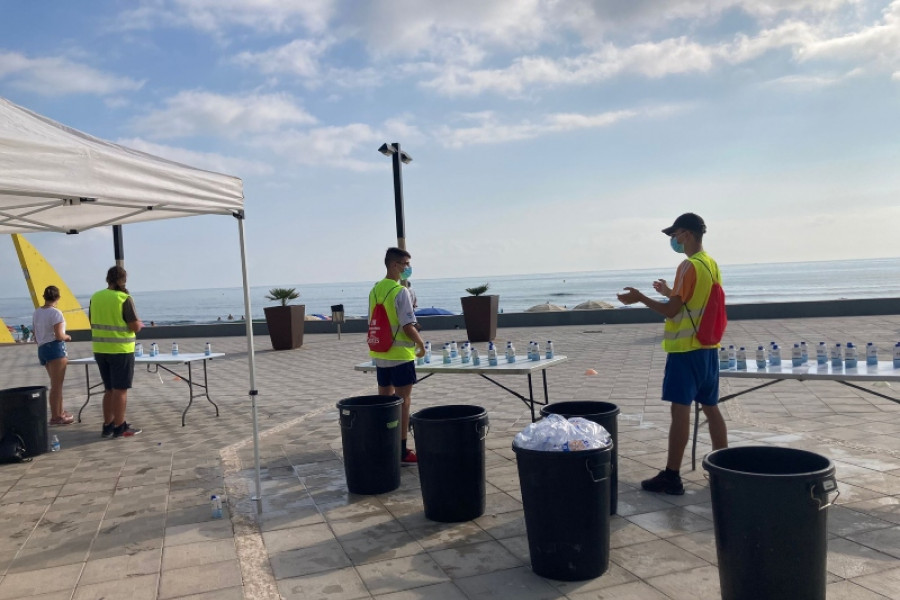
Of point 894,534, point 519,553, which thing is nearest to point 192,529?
point 519,553

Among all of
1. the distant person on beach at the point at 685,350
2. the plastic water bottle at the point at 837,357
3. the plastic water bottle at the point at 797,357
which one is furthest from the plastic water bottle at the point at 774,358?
the distant person on beach at the point at 685,350

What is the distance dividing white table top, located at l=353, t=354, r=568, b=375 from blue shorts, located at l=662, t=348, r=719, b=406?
1.45m

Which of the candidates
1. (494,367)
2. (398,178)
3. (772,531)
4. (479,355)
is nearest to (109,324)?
(479,355)

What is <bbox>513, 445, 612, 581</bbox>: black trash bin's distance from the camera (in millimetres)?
3527

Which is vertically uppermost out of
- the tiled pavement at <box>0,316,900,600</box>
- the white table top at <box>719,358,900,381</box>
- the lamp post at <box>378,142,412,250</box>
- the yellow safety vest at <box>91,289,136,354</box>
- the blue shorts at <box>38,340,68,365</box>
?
the lamp post at <box>378,142,412,250</box>

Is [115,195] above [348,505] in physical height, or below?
above

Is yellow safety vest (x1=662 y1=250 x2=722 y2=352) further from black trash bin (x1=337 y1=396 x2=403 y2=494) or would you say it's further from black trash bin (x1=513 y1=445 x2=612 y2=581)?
black trash bin (x1=337 y1=396 x2=403 y2=494)

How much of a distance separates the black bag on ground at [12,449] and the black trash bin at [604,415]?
544 cm

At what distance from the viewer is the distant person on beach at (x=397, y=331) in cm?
569

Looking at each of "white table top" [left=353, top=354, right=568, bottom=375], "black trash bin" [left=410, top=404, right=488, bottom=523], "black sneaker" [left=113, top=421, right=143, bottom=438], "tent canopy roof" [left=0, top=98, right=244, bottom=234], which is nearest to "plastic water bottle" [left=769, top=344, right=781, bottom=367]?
"white table top" [left=353, top=354, right=568, bottom=375]

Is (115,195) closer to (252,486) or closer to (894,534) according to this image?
(252,486)

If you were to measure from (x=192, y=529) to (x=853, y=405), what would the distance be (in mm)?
7066

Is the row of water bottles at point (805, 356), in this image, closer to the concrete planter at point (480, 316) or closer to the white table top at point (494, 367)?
the white table top at point (494, 367)

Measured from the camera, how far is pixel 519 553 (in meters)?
4.00
